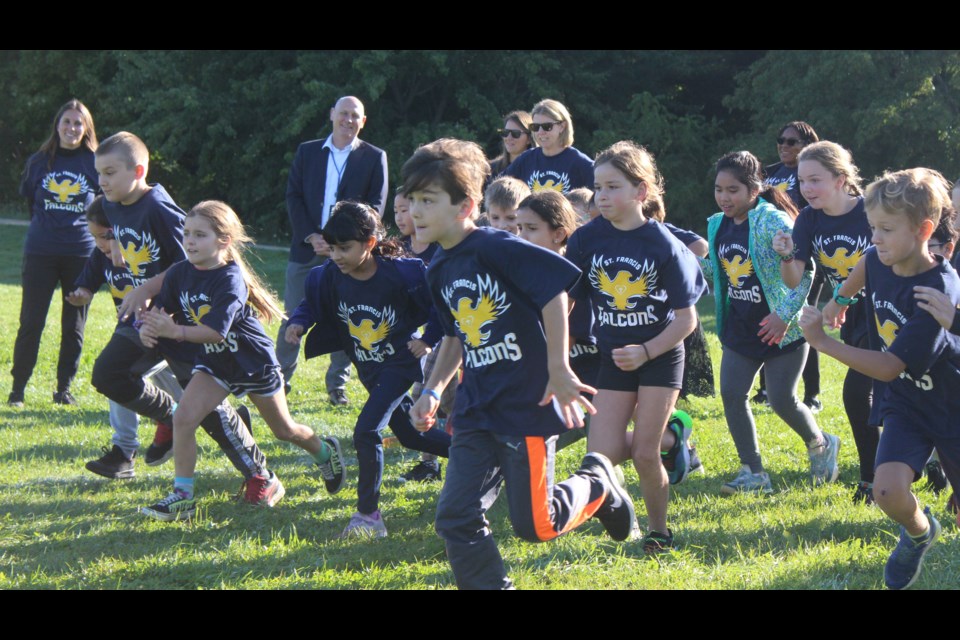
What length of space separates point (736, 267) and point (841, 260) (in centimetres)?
63

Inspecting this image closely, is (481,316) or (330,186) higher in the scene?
(330,186)

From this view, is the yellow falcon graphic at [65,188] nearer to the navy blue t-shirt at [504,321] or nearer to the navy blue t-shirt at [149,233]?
the navy blue t-shirt at [149,233]

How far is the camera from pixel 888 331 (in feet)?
15.0

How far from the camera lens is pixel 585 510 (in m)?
4.50

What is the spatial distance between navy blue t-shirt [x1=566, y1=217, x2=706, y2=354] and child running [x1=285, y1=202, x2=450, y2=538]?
984mm

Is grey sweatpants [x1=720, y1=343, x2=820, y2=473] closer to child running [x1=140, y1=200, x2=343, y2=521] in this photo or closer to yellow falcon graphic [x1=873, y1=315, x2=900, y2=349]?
yellow falcon graphic [x1=873, y1=315, x2=900, y2=349]

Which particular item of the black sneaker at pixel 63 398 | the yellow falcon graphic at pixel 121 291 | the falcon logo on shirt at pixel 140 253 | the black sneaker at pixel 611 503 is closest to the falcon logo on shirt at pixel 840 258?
the black sneaker at pixel 611 503

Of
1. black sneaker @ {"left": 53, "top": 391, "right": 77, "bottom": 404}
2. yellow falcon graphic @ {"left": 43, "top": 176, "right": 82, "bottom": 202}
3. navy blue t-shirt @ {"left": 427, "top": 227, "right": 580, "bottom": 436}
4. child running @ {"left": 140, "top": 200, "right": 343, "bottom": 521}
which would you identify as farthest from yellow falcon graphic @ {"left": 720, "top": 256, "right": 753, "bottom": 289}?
black sneaker @ {"left": 53, "top": 391, "right": 77, "bottom": 404}

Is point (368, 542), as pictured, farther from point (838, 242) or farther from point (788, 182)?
point (788, 182)

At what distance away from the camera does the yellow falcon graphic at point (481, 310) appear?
426cm

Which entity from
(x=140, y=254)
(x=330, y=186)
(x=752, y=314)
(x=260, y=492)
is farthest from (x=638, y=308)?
(x=330, y=186)

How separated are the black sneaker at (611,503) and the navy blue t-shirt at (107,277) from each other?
304 cm

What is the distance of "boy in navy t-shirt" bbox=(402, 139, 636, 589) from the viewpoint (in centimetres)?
420

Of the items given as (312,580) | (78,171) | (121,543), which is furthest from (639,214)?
(78,171)
